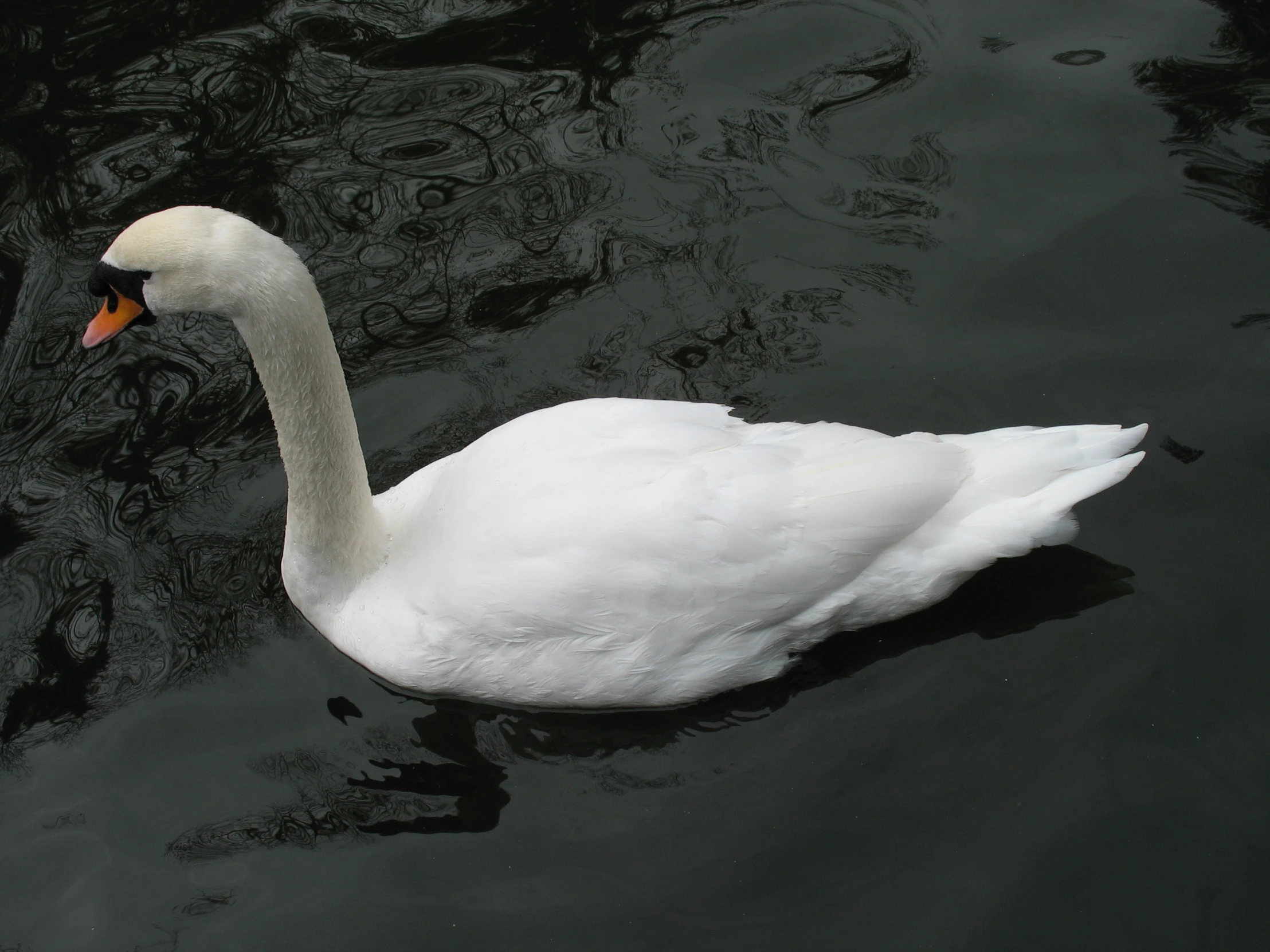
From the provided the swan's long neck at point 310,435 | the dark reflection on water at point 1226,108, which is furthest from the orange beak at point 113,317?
the dark reflection on water at point 1226,108

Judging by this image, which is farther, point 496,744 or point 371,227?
point 371,227

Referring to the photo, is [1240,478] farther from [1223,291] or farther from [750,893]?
[750,893]

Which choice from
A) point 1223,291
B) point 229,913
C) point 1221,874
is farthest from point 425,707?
point 1223,291

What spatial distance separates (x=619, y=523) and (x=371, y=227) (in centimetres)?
379

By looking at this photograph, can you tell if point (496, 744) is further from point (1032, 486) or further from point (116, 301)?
point (1032, 486)

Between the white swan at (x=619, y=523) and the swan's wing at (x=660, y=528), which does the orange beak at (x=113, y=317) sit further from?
the swan's wing at (x=660, y=528)

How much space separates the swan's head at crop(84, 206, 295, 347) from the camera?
15.5ft

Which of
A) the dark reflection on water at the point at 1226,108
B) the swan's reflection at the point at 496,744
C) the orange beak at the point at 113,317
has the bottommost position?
the swan's reflection at the point at 496,744

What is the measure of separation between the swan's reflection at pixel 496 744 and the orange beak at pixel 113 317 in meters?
1.93

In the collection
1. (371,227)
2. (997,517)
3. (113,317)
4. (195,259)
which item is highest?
(195,259)

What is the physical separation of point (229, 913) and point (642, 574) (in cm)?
215

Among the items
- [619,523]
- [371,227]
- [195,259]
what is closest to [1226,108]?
[619,523]

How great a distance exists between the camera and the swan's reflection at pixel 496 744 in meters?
5.36

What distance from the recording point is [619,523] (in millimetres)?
5098
